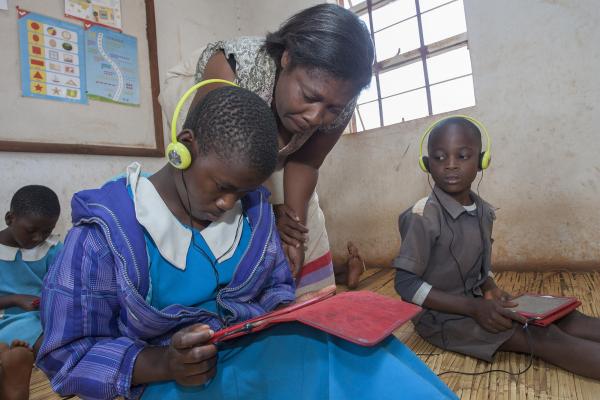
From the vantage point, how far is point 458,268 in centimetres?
138

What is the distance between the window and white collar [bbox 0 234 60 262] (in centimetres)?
216

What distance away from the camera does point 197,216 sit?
2.58 ft

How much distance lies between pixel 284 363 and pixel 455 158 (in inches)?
42.3

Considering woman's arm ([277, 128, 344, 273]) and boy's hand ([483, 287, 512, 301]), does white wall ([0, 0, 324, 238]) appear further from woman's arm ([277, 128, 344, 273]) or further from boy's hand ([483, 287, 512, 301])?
boy's hand ([483, 287, 512, 301])

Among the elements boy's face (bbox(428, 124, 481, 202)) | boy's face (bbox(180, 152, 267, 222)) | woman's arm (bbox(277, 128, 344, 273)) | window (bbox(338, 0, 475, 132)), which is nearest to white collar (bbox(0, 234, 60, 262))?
woman's arm (bbox(277, 128, 344, 273))

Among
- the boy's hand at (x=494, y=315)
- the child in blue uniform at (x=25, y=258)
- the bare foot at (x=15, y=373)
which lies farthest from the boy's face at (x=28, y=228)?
the boy's hand at (x=494, y=315)

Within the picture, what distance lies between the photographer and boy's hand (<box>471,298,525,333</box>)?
1173mm

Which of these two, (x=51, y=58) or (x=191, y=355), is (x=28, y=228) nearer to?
(x=51, y=58)

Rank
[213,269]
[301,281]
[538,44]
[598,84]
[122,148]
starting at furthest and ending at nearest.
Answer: [122,148] < [538,44] < [598,84] < [301,281] < [213,269]

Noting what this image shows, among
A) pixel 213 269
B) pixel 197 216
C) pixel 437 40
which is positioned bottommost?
pixel 213 269

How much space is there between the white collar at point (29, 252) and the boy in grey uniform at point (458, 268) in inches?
58.8

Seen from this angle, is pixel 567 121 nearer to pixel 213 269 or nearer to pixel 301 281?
pixel 301 281

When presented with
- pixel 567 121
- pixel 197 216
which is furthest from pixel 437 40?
pixel 197 216

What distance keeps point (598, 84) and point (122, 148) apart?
273cm
